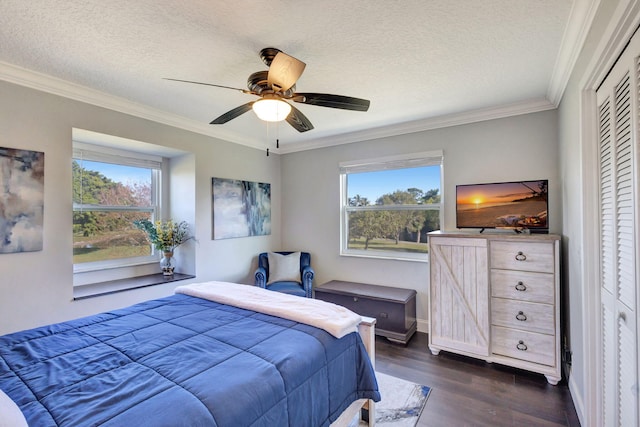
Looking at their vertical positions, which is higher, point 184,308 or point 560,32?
point 560,32

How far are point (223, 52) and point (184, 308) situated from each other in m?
1.83

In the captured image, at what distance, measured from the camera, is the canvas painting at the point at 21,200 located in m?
2.27

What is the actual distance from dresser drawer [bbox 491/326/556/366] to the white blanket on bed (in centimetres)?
163

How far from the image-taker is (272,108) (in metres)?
2.10

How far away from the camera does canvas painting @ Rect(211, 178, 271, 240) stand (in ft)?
12.8

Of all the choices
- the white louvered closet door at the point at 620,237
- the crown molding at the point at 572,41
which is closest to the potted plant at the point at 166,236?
the white louvered closet door at the point at 620,237

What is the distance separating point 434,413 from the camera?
7.02ft

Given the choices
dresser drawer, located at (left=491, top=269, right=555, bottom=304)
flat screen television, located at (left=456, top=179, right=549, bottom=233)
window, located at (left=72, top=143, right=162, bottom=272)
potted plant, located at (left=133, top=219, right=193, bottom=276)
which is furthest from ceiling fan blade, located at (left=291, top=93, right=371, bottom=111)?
window, located at (left=72, top=143, right=162, bottom=272)

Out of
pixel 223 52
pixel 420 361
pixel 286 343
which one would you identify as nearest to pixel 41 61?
pixel 223 52

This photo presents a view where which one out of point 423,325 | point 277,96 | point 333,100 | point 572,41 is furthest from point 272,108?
point 423,325

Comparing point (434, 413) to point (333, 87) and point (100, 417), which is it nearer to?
point (100, 417)

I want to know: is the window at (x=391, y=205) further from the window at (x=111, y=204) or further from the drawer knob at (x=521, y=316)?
the window at (x=111, y=204)

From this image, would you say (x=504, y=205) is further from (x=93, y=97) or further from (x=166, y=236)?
(x=93, y=97)

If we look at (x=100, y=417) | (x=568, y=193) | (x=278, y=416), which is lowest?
(x=278, y=416)
